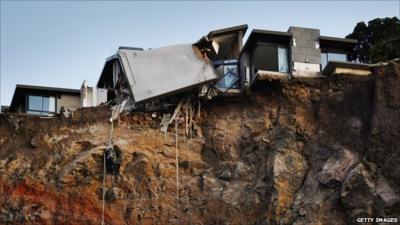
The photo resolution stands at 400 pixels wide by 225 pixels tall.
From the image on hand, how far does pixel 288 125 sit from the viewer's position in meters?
33.2

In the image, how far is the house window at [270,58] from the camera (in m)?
35.3

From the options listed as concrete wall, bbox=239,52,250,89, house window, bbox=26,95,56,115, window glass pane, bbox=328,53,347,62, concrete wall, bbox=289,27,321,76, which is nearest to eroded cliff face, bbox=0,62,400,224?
concrete wall, bbox=239,52,250,89

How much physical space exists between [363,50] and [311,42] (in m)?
12.4

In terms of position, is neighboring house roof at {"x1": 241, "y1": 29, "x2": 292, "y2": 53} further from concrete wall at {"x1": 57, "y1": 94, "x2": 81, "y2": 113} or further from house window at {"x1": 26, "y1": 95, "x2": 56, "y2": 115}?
house window at {"x1": 26, "y1": 95, "x2": 56, "y2": 115}

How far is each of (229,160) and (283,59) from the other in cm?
613

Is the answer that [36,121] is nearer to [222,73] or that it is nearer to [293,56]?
[222,73]

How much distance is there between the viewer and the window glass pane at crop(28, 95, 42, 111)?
40.4 m

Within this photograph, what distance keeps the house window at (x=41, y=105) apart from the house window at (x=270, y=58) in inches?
500

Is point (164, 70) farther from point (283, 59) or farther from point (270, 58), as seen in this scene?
point (283, 59)

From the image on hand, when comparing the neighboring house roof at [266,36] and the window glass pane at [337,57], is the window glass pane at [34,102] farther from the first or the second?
the window glass pane at [337,57]

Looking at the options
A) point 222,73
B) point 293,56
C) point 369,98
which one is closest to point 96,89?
point 222,73

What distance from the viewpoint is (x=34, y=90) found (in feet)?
133

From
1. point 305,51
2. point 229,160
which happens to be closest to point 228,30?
point 305,51

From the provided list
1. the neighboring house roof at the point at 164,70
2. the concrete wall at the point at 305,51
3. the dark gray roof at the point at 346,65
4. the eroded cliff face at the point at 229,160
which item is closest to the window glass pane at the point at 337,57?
the concrete wall at the point at 305,51
